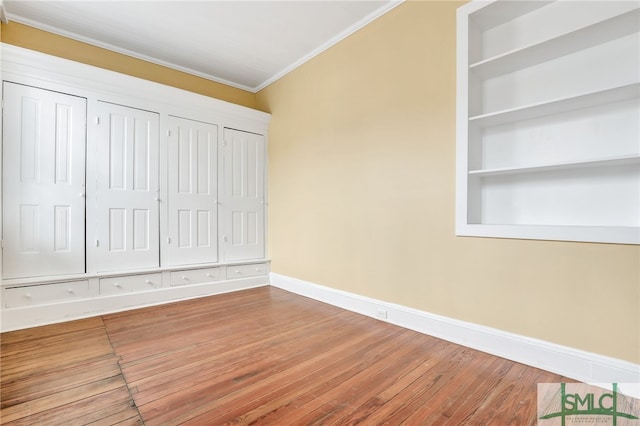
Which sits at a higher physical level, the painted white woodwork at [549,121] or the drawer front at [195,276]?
the painted white woodwork at [549,121]

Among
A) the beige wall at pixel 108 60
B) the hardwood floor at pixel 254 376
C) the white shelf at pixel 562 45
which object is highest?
the beige wall at pixel 108 60

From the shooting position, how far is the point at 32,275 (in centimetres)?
264

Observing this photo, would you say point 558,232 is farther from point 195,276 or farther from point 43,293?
point 43,293

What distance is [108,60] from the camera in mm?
3375

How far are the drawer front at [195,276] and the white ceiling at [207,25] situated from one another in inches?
107

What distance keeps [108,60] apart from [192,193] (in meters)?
1.83

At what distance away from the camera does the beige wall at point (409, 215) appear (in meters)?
1.73

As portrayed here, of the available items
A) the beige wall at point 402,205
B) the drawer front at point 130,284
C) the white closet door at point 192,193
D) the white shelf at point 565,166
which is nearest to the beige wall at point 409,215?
the beige wall at point 402,205

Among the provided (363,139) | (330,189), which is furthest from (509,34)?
(330,189)

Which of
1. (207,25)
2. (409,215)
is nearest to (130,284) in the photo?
(207,25)

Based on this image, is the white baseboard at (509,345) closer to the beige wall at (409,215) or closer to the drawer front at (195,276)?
the beige wall at (409,215)

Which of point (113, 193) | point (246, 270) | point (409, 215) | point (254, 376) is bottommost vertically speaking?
point (254, 376)

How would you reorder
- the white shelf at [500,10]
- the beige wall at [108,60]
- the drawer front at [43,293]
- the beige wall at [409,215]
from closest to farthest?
the beige wall at [409,215]
the white shelf at [500,10]
the drawer front at [43,293]
the beige wall at [108,60]

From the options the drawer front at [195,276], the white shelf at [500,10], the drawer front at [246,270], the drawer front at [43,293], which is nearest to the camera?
the white shelf at [500,10]
